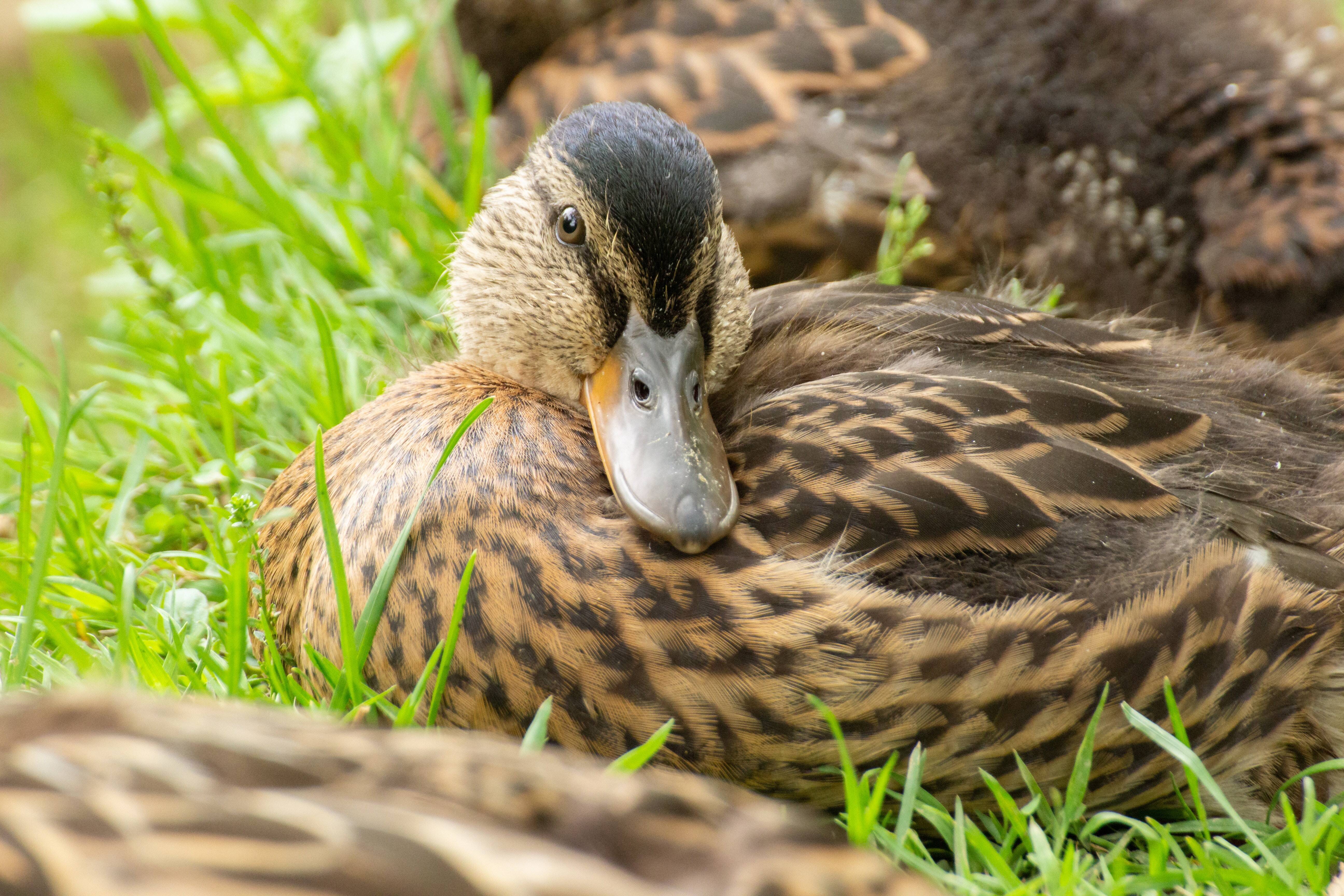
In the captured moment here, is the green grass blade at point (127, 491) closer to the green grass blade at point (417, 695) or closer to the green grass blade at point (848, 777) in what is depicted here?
the green grass blade at point (417, 695)

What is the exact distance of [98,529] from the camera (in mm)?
3217

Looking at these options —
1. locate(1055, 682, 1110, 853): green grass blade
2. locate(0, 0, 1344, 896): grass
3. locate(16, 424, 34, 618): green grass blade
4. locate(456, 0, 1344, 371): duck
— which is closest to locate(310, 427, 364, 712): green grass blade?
locate(0, 0, 1344, 896): grass

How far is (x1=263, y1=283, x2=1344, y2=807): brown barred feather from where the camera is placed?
7.32 feet

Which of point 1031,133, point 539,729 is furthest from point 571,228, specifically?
point 1031,133

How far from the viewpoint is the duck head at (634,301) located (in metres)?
2.48

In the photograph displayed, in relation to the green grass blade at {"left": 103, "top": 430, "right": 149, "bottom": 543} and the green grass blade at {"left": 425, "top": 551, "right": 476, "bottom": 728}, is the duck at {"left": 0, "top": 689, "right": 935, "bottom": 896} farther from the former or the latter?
the green grass blade at {"left": 103, "top": 430, "right": 149, "bottom": 543}

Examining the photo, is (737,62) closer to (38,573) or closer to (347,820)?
(38,573)

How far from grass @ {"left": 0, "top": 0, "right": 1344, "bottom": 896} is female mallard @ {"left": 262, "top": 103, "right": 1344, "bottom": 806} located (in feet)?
0.28

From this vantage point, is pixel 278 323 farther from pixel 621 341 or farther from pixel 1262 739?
pixel 1262 739

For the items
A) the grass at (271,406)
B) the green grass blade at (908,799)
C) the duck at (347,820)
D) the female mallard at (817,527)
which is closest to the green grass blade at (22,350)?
the grass at (271,406)

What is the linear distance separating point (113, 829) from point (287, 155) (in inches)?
163

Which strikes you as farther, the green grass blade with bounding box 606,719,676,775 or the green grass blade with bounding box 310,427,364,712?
the green grass blade with bounding box 310,427,364,712

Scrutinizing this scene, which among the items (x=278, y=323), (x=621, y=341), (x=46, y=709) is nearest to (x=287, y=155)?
(x=278, y=323)

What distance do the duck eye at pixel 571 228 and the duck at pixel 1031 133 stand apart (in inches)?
43.9
